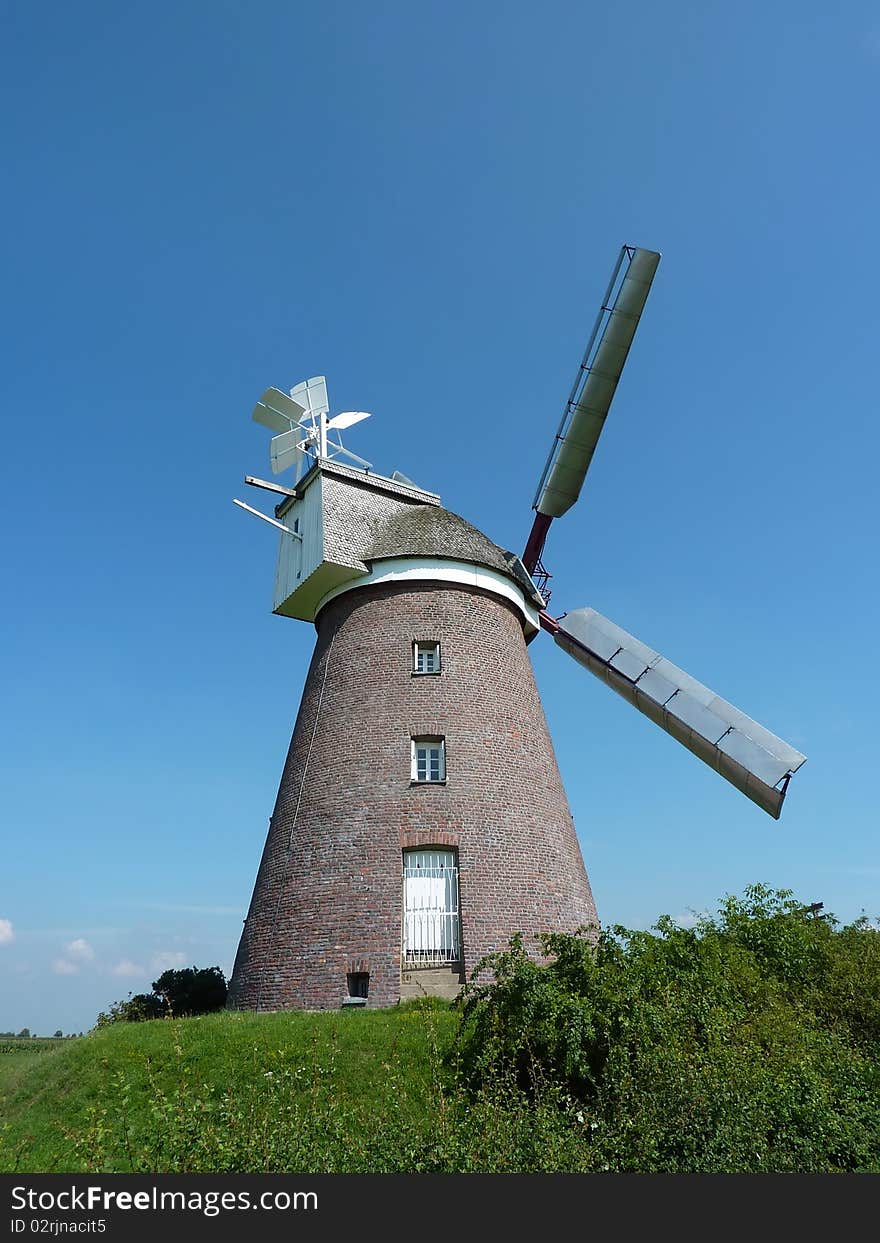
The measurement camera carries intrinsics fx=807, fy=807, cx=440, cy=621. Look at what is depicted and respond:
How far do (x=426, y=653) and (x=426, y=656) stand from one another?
0.07 metres

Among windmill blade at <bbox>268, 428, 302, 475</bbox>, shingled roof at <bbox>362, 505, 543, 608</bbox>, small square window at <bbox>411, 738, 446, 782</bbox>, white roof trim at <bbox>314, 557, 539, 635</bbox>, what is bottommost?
small square window at <bbox>411, 738, 446, 782</bbox>

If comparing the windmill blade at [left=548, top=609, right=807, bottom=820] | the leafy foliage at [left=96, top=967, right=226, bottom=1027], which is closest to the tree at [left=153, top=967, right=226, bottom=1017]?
the leafy foliage at [left=96, top=967, right=226, bottom=1027]

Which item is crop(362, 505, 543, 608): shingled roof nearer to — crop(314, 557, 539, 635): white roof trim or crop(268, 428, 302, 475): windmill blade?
crop(314, 557, 539, 635): white roof trim

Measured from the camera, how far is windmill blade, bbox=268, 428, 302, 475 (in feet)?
64.6

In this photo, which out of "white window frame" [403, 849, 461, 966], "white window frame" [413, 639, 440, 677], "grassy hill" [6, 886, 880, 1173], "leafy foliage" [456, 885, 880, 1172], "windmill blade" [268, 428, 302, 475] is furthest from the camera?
"windmill blade" [268, 428, 302, 475]

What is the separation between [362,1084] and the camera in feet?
31.8

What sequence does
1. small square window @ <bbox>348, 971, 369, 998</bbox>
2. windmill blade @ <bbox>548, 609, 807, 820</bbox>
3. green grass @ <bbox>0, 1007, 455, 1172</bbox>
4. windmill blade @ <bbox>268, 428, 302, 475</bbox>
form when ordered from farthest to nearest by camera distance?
windmill blade @ <bbox>268, 428, 302, 475</bbox>, windmill blade @ <bbox>548, 609, 807, 820</bbox>, small square window @ <bbox>348, 971, 369, 998</bbox>, green grass @ <bbox>0, 1007, 455, 1172</bbox>

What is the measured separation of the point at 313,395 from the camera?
67.5 ft

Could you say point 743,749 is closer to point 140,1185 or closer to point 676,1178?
point 676,1178

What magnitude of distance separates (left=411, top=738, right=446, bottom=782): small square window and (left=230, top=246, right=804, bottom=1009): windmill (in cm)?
5

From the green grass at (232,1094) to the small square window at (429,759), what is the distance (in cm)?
403

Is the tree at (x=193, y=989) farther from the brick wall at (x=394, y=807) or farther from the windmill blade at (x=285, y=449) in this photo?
the windmill blade at (x=285, y=449)

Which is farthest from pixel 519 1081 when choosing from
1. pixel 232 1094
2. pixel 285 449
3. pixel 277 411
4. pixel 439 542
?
pixel 277 411

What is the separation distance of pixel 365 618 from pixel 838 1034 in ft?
35.2
